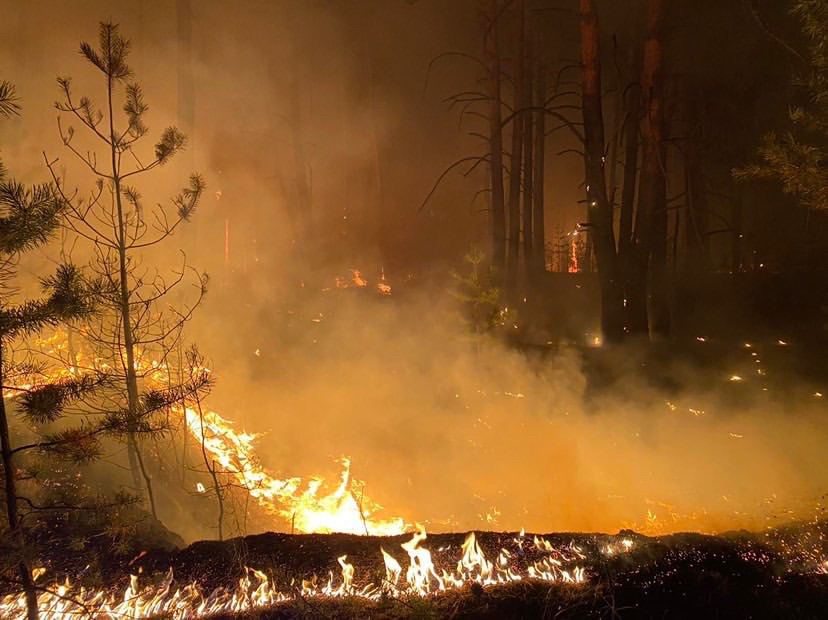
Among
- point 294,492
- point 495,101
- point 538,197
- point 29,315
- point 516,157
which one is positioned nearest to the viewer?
point 29,315

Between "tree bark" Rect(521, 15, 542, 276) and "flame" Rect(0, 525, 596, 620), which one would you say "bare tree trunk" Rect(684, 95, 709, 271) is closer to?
"tree bark" Rect(521, 15, 542, 276)

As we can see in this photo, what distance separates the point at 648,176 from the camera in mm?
9008

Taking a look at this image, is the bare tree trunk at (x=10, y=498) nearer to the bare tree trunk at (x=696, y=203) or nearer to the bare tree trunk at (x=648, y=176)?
the bare tree trunk at (x=648, y=176)

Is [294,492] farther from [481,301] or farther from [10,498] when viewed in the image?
[10,498]

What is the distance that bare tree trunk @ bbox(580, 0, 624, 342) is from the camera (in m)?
8.71

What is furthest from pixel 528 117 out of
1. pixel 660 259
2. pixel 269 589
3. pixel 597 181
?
pixel 269 589

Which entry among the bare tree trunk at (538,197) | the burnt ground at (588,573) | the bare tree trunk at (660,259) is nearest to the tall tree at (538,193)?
the bare tree trunk at (538,197)

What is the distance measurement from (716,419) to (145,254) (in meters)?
12.0

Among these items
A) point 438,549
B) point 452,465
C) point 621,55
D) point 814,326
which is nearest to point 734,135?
point 621,55

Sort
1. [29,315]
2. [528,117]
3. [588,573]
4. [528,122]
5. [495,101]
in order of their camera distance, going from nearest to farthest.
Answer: [29,315]
[588,573]
[495,101]
[528,122]
[528,117]

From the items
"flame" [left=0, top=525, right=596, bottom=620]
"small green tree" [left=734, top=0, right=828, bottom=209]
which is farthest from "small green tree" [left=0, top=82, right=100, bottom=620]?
"small green tree" [left=734, top=0, right=828, bottom=209]

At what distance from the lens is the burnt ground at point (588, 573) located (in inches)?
136

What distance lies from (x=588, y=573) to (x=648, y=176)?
737cm

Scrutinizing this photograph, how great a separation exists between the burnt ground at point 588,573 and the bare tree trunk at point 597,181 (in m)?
5.23
